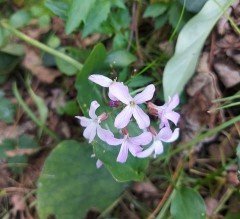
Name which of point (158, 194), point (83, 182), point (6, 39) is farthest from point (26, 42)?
point (158, 194)

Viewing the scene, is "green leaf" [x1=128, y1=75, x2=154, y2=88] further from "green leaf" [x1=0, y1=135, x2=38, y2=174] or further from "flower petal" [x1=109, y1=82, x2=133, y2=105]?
"green leaf" [x1=0, y1=135, x2=38, y2=174]

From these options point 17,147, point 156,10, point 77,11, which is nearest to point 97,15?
point 77,11

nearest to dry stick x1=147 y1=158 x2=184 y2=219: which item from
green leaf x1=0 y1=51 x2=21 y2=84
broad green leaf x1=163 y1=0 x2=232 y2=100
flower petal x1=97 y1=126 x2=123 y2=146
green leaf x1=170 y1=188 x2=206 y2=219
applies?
green leaf x1=170 y1=188 x2=206 y2=219

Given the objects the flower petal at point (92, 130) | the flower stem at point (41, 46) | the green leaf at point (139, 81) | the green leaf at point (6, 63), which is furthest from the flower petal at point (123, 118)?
the green leaf at point (6, 63)

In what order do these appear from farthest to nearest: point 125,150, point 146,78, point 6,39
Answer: point 6,39, point 146,78, point 125,150

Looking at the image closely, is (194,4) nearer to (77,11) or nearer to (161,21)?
(161,21)

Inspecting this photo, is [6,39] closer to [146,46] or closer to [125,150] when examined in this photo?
[146,46]
